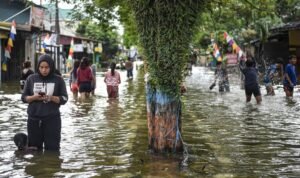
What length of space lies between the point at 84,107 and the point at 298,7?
2151 cm

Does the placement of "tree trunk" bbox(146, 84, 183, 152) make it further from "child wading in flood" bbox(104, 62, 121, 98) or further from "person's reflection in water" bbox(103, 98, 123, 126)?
"child wading in flood" bbox(104, 62, 121, 98)

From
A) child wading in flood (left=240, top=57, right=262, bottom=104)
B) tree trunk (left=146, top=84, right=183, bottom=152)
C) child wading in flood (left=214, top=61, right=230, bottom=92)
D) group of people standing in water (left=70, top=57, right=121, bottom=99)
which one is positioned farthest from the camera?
child wading in flood (left=214, top=61, right=230, bottom=92)

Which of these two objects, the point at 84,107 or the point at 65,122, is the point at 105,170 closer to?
the point at 65,122

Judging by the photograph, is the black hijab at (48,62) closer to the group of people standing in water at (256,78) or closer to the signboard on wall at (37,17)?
the group of people standing in water at (256,78)

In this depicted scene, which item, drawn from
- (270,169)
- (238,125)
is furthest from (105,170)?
(238,125)

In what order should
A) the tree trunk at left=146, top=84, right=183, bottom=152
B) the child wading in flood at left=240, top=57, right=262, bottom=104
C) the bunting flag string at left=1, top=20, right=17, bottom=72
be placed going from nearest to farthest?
the tree trunk at left=146, top=84, right=183, bottom=152, the child wading in flood at left=240, top=57, right=262, bottom=104, the bunting flag string at left=1, top=20, right=17, bottom=72

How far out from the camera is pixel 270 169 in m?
6.98

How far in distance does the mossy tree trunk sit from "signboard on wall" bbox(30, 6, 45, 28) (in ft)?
89.6

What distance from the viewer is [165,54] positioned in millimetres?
7340

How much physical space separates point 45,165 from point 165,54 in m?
2.41

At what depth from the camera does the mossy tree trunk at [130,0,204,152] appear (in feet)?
24.0

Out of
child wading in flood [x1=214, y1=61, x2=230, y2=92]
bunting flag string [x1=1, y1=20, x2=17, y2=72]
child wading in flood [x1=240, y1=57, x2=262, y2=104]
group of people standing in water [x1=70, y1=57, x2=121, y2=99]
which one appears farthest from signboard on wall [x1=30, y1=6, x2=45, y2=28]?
child wading in flood [x1=240, y1=57, x2=262, y2=104]

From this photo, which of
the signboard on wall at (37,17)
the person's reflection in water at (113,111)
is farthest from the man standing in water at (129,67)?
the person's reflection in water at (113,111)

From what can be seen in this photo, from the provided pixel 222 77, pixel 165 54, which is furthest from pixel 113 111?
pixel 222 77
